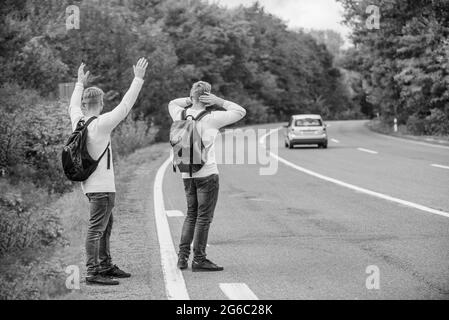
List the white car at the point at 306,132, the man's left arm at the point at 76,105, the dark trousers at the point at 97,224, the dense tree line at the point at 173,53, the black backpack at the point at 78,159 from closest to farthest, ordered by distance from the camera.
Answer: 1. the black backpack at the point at 78,159
2. the dark trousers at the point at 97,224
3. the man's left arm at the point at 76,105
4. the dense tree line at the point at 173,53
5. the white car at the point at 306,132

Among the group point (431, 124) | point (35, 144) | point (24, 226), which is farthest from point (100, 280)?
point (431, 124)

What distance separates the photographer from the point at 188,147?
26.9 feet

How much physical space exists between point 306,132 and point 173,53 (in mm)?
21639

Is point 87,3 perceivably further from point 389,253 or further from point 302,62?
point 302,62

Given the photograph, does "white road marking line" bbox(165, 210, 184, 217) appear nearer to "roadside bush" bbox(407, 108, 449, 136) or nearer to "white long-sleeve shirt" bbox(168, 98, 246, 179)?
"white long-sleeve shirt" bbox(168, 98, 246, 179)

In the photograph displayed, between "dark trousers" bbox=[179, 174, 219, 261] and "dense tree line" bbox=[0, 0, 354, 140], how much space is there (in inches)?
592

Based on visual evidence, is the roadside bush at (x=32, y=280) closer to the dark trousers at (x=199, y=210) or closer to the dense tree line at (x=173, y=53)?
the dark trousers at (x=199, y=210)

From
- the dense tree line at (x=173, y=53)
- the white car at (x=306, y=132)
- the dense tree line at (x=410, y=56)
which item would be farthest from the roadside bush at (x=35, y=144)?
the dense tree line at (x=410, y=56)

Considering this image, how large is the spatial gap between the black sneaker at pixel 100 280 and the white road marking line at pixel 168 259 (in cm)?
49

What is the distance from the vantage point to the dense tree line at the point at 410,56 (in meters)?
36.4

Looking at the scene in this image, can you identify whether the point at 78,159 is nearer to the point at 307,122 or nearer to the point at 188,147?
the point at 188,147

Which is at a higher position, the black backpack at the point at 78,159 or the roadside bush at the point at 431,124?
the black backpack at the point at 78,159

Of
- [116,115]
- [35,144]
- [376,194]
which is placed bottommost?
[376,194]

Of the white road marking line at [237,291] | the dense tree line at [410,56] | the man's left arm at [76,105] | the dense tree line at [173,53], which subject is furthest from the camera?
the dense tree line at [410,56]
